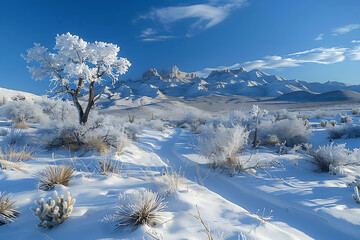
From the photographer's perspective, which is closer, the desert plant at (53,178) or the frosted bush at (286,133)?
the desert plant at (53,178)

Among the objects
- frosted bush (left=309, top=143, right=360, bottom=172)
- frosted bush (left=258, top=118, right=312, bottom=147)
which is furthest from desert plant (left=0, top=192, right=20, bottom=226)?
frosted bush (left=258, top=118, right=312, bottom=147)

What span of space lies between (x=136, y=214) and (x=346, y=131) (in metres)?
11.7

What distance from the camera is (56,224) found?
8.05 feet

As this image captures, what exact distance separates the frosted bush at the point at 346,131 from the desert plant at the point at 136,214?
36.7ft

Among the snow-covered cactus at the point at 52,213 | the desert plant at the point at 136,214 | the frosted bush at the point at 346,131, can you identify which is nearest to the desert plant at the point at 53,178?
the snow-covered cactus at the point at 52,213

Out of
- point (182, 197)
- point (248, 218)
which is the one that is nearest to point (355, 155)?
point (248, 218)

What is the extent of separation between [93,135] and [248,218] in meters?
5.75

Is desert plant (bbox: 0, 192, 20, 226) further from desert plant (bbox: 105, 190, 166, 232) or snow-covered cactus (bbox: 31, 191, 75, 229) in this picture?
desert plant (bbox: 105, 190, 166, 232)

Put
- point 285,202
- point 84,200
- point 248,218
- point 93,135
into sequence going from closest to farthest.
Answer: point 248,218, point 84,200, point 285,202, point 93,135

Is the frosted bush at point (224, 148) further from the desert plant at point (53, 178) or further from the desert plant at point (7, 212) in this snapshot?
the desert plant at point (7, 212)

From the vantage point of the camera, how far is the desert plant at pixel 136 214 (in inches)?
95.3

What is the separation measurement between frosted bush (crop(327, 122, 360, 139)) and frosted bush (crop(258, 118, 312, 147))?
1.70 m

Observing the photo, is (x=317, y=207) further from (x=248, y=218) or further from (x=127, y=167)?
(x=127, y=167)

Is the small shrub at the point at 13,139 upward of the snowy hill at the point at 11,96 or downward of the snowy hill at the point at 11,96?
downward
